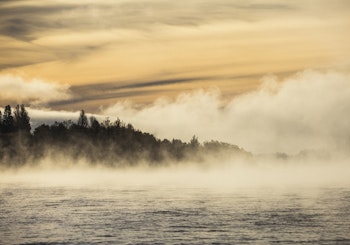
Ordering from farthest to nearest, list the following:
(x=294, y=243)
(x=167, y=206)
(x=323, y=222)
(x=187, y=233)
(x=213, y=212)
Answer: (x=167, y=206), (x=213, y=212), (x=323, y=222), (x=187, y=233), (x=294, y=243)

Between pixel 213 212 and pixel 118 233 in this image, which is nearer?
pixel 118 233

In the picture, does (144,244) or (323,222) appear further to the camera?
(323,222)

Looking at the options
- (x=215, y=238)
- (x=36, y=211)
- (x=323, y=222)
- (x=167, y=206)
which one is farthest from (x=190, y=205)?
(x=215, y=238)

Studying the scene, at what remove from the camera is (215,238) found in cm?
5525

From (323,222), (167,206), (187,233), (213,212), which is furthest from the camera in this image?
(167,206)

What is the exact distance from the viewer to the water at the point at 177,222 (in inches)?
2179

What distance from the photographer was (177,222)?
67125mm

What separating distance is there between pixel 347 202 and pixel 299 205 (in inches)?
328

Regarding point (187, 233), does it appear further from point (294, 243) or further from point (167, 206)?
point (167, 206)

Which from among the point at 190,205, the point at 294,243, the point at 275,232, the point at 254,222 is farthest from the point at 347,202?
the point at 294,243

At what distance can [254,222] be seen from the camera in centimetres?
6606

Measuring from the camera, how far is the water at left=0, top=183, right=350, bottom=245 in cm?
5534

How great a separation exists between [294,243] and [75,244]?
→ 58.3ft

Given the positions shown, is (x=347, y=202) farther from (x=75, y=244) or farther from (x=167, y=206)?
(x=75, y=244)
